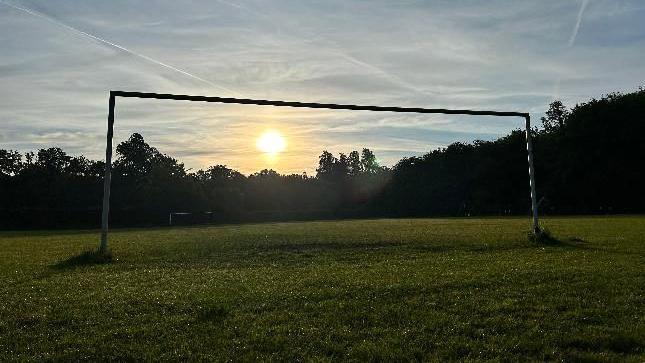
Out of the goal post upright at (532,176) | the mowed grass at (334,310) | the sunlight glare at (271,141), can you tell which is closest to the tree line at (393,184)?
the sunlight glare at (271,141)

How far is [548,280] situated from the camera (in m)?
7.54

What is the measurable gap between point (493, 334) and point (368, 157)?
110 metres

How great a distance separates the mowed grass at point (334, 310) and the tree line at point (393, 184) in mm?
42998

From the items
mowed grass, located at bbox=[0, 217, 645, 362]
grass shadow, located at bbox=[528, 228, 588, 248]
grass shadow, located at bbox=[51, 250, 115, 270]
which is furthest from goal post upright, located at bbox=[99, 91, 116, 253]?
grass shadow, located at bbox=[528, 228, 588, 248]

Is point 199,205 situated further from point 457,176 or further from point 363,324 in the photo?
point 363,324

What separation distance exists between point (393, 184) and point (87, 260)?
226 ft

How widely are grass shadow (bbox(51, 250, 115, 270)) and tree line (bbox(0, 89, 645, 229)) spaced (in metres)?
39.6

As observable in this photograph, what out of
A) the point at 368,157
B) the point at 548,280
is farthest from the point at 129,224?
the point at 368,157

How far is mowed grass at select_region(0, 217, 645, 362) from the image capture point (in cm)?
451

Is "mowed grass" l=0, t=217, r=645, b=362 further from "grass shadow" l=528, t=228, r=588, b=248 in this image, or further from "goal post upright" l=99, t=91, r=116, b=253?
"grass shadow" l=528, t=228, r=588, b=248

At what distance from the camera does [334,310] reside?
5906 mm

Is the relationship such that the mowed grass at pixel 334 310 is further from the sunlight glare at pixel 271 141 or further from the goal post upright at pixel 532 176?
the sunlight glare at pixel 271 141

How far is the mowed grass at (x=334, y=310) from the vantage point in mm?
4508

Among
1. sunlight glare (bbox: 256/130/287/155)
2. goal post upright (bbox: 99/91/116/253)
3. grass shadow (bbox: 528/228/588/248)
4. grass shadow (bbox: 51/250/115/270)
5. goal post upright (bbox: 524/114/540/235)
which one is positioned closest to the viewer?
grass shadow (bbox: 51/250/115/270)
